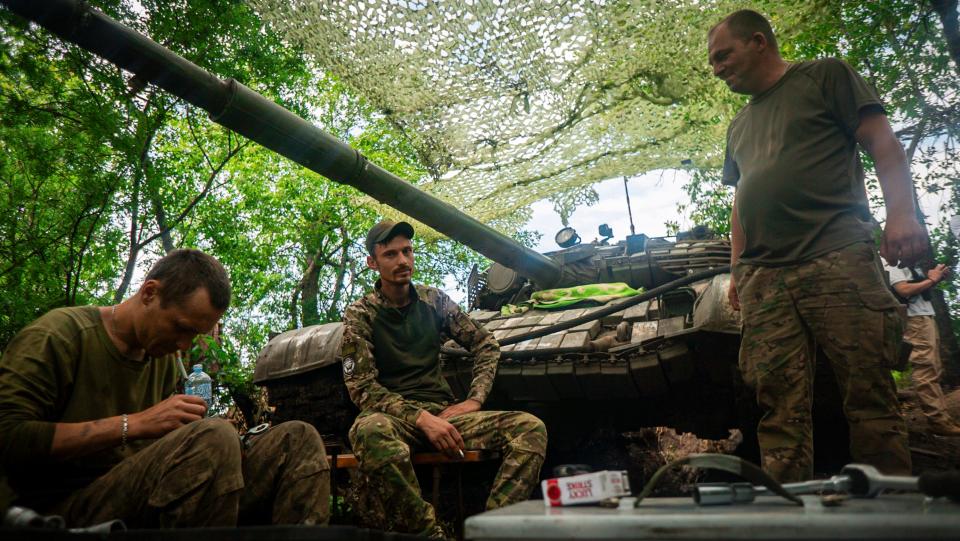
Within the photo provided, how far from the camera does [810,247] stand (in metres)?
2.35

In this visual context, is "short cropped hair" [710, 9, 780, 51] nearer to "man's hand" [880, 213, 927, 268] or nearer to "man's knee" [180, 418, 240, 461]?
"man's hand" [880, 213, 927, 268]

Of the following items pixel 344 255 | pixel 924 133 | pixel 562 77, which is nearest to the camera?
pixel 562 77

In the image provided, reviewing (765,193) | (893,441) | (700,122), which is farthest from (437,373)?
(700,122)

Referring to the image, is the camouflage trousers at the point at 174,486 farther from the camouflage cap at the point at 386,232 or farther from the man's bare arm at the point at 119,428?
the camouflage cap at the point at 386,232

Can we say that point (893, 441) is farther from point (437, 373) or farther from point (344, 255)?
point (344, 255)

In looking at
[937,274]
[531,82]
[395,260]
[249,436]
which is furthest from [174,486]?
[937,274]

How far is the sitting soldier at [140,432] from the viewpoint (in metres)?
1.67

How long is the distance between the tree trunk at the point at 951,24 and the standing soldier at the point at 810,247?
4497 mm

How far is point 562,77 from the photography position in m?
4.66

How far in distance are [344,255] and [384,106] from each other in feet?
55.6

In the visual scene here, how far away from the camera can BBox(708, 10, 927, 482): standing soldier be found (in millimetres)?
2188

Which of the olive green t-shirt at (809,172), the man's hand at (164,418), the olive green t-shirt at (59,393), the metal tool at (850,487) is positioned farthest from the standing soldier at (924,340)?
the olive green t-shirt at (59,393)

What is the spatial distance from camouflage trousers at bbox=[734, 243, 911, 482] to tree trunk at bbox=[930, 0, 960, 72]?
4921mm

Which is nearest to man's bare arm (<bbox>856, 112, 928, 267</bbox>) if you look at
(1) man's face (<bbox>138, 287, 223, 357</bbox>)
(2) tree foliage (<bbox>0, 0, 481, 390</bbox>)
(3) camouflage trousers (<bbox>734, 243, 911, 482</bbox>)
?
(3) camouflage trousers (<bbox>734, 243, 911, 482</bbox>)
